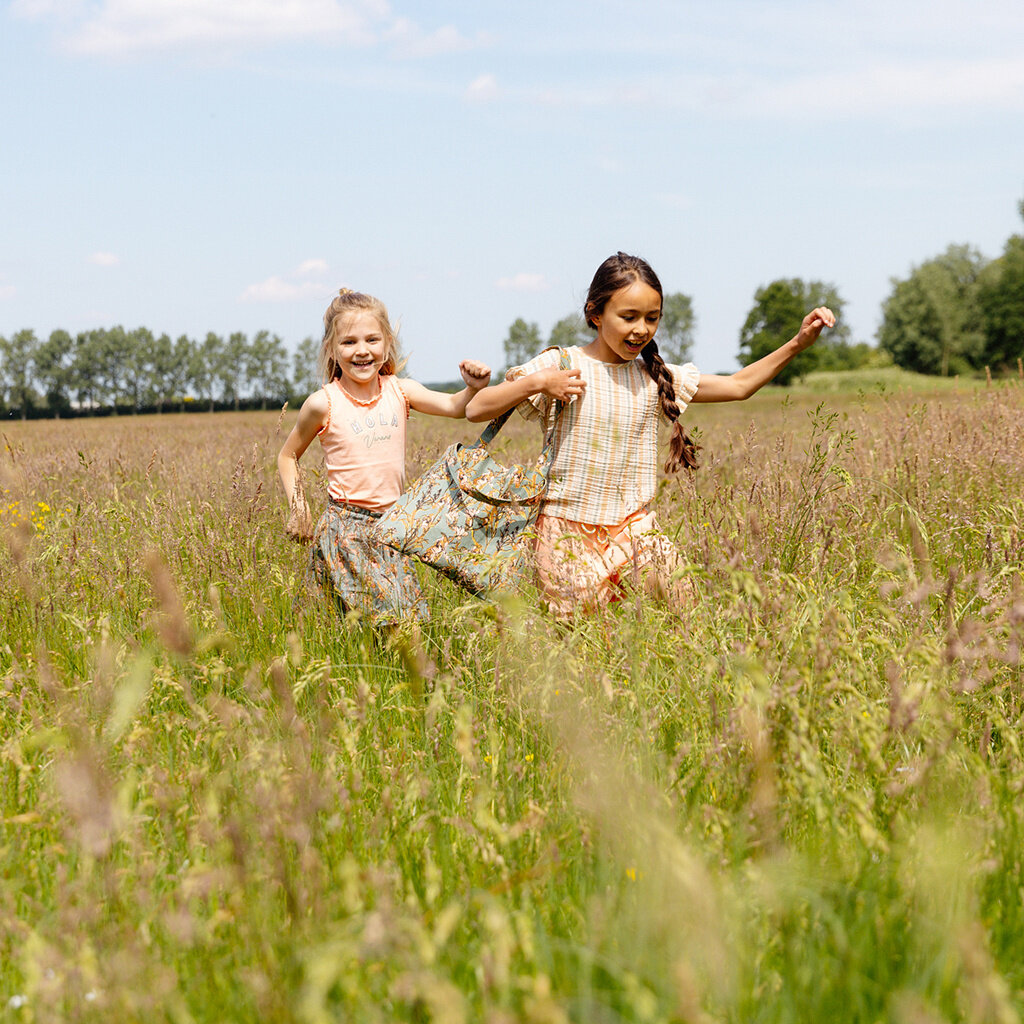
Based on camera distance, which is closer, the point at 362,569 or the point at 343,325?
the point at 362,569

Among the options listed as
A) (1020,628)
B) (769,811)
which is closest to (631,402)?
(1020,628)

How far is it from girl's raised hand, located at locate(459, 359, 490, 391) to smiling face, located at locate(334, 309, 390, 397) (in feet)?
1.53

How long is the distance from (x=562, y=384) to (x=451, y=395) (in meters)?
0.67

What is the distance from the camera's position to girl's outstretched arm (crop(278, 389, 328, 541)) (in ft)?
11.9

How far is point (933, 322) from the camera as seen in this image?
72.3 m

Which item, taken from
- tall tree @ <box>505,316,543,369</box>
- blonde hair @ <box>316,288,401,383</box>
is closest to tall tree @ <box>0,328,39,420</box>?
tall tree @ <box>505,316,543,369</box>

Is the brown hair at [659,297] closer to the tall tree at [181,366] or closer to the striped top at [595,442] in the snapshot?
the striped top at [595,442]

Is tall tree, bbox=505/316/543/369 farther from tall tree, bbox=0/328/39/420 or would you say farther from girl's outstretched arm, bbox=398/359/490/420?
girl's outstretched arm, bbox=398/359/490/420

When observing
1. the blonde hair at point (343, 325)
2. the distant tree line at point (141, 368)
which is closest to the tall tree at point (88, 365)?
the distant tree line at point (141, 368)

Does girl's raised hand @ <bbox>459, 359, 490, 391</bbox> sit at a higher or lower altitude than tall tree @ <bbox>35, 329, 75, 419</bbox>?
lower

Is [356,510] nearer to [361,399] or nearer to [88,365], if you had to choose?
[361,399]

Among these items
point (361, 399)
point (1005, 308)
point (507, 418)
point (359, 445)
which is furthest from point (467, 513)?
point (1005, 308)

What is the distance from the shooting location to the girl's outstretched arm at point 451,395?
348 cm

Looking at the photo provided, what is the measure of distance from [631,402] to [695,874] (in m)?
2.70
